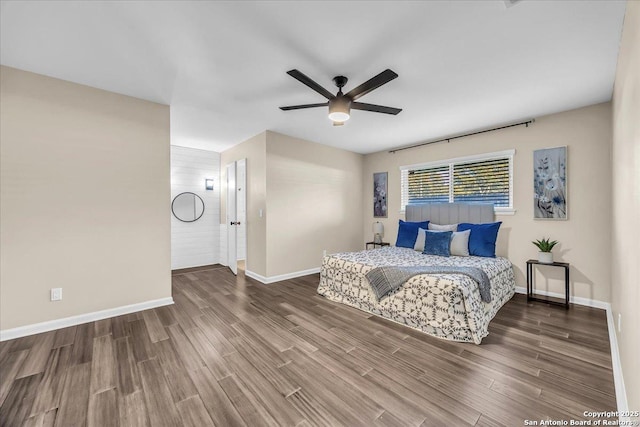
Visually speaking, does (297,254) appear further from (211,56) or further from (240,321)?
(211,56)

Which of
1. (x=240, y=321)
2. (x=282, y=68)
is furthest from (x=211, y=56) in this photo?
(x=240, y=321)

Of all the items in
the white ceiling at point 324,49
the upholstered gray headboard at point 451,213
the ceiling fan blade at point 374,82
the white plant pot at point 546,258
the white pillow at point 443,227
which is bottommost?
the white plant pot at point 546,258

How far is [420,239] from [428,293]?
5.83 feet

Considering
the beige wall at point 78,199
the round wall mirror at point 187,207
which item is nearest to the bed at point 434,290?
the beige wall at point 78,199

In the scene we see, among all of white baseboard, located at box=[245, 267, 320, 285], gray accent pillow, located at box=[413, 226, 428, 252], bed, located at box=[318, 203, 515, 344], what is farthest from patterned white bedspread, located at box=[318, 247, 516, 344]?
white baseboard, located at box=[245, 267, 320, 285]

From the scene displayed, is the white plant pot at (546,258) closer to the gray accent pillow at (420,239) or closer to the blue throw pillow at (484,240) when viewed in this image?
the blue throw pillow at (484,240)

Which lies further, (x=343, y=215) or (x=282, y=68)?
(x=343, y=215)

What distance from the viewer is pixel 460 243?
3.91 metres

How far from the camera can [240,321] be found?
2.90m

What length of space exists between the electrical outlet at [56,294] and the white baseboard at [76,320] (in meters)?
0.22

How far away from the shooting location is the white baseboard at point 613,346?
1617mm

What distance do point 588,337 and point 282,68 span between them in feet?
12.5

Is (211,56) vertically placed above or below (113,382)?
above

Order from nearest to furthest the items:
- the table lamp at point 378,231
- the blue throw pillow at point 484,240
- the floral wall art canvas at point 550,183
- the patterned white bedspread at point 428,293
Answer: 1. the patterned white bedspread at point 428,293
2. the floral wall art canvas at point 550,183
3. the blue throw pillow at point 484,240
4. the table lamp at point 378,231
